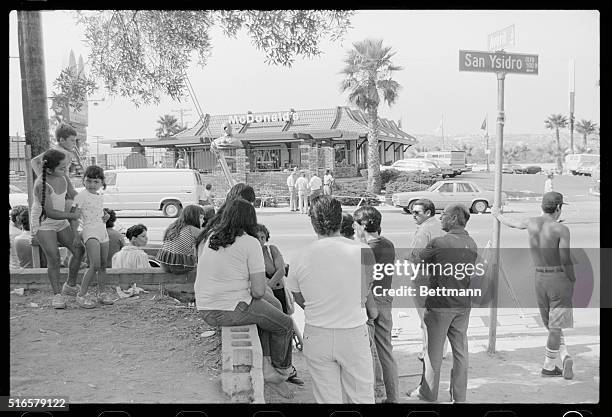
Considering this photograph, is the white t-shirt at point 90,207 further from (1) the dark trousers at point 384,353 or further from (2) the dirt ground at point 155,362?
(1) the dark trousers at point 384,353

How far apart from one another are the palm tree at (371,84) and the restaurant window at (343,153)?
0.12m

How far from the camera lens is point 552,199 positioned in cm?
327

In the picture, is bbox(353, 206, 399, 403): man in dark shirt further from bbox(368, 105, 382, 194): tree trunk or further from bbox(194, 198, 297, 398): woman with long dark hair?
bbox(194, 198, 297, 398): woman with long dark hair

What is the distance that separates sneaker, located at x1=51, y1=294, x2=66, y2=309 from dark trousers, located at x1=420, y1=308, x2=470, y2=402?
7.99 ft

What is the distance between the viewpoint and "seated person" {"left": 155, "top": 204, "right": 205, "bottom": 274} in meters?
3.77

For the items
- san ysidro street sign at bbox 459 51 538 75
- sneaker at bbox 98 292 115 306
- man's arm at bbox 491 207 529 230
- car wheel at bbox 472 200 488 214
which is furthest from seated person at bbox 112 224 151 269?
san ysidro street sign at bbox 459 51 538 75

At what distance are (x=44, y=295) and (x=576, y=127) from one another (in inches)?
138

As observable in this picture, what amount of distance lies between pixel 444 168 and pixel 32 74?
7.51 feet

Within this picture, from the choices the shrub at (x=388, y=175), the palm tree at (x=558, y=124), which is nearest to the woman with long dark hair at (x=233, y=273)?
the shrub at (x=388, y=175)

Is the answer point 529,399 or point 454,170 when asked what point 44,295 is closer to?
point 454,170

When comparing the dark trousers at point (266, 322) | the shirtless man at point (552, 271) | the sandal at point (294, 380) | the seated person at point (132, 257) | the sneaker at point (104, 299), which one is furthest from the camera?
the seated person at point (132, 257)

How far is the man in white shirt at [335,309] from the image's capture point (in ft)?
10.2

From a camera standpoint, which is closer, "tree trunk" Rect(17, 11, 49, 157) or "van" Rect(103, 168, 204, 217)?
"tree trunk" Rect(17, 11, 49, 157)

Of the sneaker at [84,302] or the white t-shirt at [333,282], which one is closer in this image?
the white t-shirt at [333,282]
